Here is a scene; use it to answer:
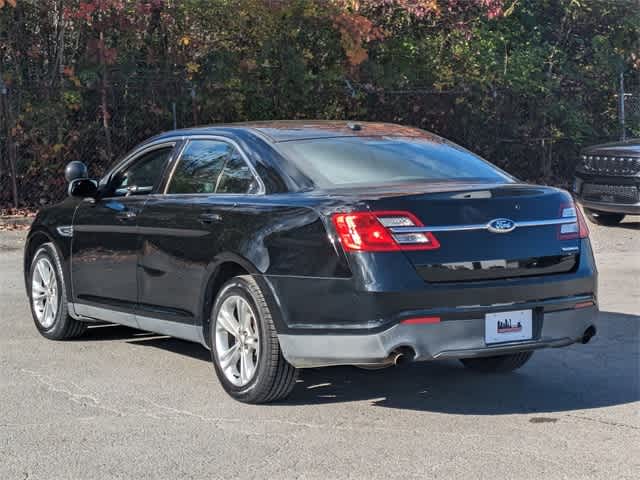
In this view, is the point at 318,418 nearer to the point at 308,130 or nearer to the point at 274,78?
the point at 308,130

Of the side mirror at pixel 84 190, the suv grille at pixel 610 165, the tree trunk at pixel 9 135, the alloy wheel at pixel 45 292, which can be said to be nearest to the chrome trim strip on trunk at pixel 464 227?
the side mirror at pixel 84 190

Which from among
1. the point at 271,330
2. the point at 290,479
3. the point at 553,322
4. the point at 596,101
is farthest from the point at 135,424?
the point at 596,101

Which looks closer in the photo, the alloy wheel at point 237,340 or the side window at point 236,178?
the alloy wheel at point 237,340

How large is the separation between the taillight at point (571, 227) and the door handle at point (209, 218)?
1952mm

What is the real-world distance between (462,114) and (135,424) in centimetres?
1405

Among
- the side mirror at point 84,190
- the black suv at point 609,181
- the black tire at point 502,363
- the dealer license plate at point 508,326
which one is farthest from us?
the black suv at point 609,181

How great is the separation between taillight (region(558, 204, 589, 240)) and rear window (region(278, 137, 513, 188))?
50 cm

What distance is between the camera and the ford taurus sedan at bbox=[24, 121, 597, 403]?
616cm

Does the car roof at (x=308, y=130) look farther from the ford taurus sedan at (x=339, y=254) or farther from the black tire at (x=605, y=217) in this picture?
the black tire at (x=605, y=217)

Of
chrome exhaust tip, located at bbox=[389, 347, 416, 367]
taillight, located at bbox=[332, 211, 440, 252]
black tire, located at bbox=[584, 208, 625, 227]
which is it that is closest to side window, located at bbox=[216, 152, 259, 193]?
taillight, located at bbox=[332, 211, 440, 252]

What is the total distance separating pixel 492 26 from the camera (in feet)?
71.3

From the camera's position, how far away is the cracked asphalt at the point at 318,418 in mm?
5488

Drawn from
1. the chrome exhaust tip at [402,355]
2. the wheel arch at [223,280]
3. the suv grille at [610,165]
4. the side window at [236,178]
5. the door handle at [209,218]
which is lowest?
the suv grille at [610,165]

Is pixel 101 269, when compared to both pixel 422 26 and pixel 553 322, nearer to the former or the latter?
pixel 553 322
